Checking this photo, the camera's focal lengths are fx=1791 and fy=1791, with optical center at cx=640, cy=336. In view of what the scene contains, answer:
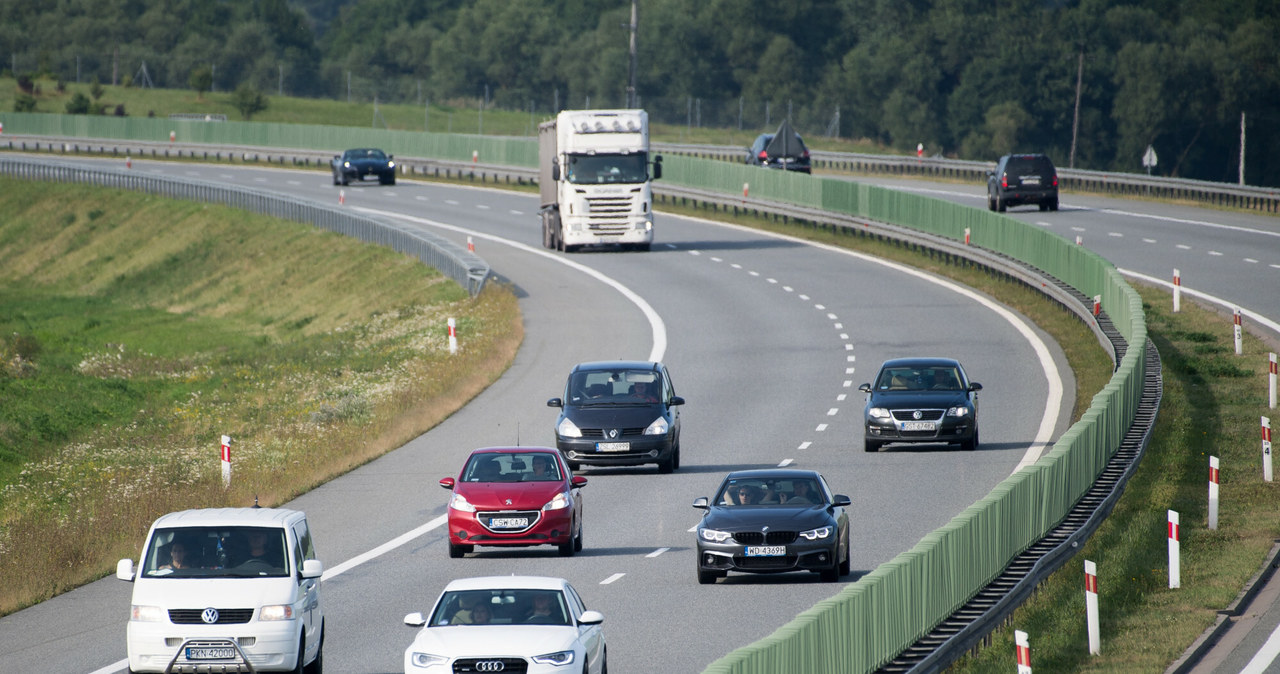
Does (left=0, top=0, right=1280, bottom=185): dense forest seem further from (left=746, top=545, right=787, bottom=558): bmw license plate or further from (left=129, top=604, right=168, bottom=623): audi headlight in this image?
(left=129, top=604, right=168, bottom=623): audi headlight

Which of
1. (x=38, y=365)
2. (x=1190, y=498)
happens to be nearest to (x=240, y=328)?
(x=38, y=365)

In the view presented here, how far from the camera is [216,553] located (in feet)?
49.3

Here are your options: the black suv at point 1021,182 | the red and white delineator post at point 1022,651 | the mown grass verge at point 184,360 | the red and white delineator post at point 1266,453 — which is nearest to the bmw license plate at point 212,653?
the mown grass verge at point 184,360

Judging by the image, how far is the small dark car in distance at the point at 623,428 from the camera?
85.5 ft

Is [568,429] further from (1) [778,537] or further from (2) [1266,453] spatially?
(2) [1266,453]

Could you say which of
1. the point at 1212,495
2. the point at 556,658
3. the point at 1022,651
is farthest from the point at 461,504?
the point at 1212,495

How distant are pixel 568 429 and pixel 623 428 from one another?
85 cm

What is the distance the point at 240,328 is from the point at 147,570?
42.6 metres

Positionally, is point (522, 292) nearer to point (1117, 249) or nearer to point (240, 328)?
point (240, 328)

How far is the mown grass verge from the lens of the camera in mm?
26234

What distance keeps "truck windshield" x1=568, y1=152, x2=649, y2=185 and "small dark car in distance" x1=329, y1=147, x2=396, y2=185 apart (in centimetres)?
2806

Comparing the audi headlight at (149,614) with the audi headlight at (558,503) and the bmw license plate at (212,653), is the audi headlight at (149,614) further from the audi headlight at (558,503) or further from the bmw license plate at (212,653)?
the audi headlight at (558,503)

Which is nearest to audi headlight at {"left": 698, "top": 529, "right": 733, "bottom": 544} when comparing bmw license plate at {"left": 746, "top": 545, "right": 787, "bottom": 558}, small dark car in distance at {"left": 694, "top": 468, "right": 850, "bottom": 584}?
small dark car in distance at {"left": 694, "top": 468, "right": 850, "bottom": 584}

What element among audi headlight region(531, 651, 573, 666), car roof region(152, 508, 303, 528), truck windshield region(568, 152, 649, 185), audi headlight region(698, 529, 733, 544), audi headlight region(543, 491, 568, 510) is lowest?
audi headlight region(543, 491, 568, 510)
